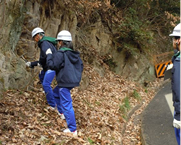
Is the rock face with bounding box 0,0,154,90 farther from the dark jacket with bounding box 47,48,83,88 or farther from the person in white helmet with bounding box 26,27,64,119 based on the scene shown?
the dark jacket with bounding box 47,48,83,88

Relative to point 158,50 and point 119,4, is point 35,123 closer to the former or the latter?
point 119,4

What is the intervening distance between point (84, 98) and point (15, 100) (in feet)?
9.13

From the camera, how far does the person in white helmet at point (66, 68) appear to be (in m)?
4.67

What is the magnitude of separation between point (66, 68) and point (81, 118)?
1811 millimetres

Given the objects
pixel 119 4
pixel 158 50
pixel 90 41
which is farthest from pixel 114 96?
pixel 158 50

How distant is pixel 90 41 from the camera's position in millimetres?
11219

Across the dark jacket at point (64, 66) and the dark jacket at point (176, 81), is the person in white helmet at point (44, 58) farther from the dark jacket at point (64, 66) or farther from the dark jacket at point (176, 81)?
the dark jacket at point (176, 81)

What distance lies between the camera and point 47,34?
8336 mm

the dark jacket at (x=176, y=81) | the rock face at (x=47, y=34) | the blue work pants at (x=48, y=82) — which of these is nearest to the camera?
the dark jacket at (x=176, y=81)

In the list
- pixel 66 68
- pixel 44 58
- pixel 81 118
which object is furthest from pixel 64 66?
pixel 81 118

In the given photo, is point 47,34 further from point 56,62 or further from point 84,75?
point 56,62

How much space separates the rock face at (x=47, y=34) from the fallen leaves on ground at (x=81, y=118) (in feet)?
2.54

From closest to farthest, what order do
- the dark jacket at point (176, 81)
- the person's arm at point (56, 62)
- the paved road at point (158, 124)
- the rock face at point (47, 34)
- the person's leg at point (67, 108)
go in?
the dark jacket at point (176, 81) → the person's arm at point (56, 62) → the person's leg at point (67, 108) → the paved road at point (158, 124) → the rock face at point (47, 34)

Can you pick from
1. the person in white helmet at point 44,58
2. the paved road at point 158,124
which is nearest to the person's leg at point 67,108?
the person in white helmet at point 44,58
